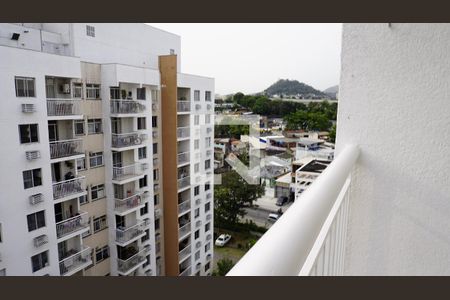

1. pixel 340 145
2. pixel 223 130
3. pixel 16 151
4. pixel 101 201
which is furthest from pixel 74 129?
pixel 340 145

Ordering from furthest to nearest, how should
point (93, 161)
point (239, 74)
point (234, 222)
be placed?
point (234, 222) → point (239, 74) → point (93, 161)

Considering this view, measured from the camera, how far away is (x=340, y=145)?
3.12ft

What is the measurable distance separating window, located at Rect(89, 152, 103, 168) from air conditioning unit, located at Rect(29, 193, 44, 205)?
124 centimetres

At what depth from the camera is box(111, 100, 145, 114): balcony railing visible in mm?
5957

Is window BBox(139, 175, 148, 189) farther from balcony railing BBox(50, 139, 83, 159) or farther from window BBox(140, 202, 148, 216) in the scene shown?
balcony railing BBox(50, 139, 83, 159)

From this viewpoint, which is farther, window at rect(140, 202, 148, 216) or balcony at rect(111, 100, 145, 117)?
window at rect(140, 202, 148, 216)

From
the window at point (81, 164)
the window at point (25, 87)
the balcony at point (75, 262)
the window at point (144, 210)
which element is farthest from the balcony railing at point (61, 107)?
the window at point (144, 210)

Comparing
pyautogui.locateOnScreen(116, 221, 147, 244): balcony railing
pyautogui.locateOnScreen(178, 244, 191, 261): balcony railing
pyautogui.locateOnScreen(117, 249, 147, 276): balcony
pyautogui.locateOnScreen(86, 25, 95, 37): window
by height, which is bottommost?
pyautogui.locateOnScreen(178, 244, 191, 261): balcony railing

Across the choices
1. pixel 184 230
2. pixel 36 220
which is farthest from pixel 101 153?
pixel 184 230

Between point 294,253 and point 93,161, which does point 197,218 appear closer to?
point 93,161

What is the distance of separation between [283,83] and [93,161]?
3638 millimetres

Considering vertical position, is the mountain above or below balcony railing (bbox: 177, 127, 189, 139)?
above

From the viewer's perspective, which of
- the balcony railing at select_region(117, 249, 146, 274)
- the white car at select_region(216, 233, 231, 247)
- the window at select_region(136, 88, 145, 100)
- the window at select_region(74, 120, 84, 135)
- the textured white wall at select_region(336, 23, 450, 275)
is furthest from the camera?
the white car at select_region(216, 233, 231, 247)

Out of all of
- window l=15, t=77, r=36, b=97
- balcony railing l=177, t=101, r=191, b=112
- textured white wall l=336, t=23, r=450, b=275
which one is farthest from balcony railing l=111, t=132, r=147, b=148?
textured white wall l=336, t=23, r=450, b=275
